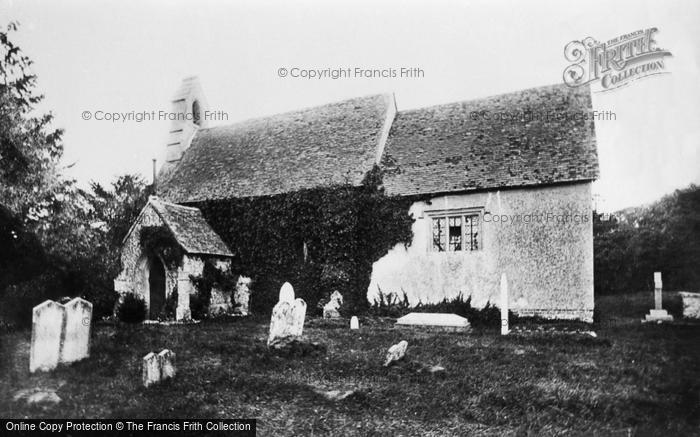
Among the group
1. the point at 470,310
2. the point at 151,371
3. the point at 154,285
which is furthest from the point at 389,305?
the point at 151,371

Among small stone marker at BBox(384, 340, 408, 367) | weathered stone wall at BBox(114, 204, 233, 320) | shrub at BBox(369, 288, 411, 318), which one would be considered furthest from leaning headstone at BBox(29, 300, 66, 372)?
shrub at BBox(369, 288, 411, 318)

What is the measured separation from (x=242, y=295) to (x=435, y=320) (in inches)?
312

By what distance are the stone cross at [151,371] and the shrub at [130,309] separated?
33.6 feet

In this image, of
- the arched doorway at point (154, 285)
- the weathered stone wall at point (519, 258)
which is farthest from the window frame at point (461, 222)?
the arched doorway at point (154, 285)

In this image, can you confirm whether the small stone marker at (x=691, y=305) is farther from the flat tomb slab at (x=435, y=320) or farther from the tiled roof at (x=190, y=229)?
the tiled roof at (x=190, y=229)

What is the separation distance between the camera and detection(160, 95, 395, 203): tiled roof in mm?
18688

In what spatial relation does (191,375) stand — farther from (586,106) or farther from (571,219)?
(586,106)

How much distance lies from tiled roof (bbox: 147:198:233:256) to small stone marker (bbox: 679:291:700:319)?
1565 cm

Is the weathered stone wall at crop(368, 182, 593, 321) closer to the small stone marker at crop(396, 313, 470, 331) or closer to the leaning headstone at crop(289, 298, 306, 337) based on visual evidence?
the small stone marker at crop(396, 313, 470, 331)

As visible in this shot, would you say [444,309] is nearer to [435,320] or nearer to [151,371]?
[435,320]

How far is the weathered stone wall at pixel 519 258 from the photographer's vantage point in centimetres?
1493

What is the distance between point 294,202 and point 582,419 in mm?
13219

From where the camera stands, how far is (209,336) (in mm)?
12125

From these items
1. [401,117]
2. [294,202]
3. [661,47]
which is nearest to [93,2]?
[294,202]
